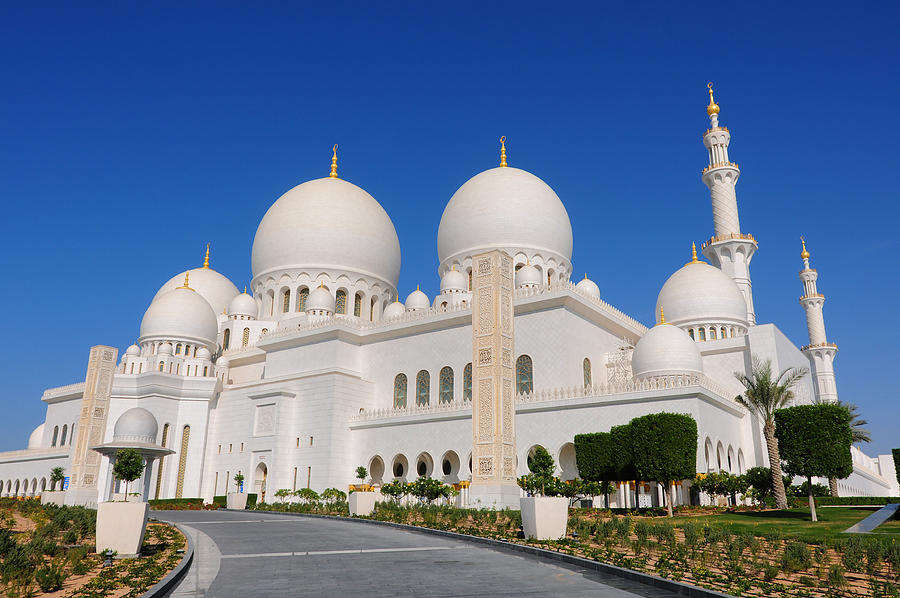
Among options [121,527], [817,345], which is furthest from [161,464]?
[817,345]

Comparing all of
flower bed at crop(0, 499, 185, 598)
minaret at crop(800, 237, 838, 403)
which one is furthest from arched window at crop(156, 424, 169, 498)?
minaret at crop(800, 237, 838, 403)

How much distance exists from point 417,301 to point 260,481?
1169 centimetres

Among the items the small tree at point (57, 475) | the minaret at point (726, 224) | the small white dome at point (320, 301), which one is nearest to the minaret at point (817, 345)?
the minaret at point (726, 224)

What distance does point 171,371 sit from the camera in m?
36.1

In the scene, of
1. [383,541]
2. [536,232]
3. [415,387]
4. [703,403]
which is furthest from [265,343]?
[383,541]

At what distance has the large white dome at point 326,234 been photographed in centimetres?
3719

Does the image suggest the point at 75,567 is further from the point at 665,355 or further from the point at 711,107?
the point at 711,107

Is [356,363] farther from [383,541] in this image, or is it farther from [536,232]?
[383,541]

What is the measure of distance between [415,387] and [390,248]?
11.1 meters

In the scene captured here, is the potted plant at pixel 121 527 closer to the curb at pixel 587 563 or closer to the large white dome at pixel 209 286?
the curb at pixel 587 563

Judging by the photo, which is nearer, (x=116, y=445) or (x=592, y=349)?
(x=116, y=445)

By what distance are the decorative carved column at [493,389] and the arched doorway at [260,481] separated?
15519mm

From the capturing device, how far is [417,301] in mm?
35625

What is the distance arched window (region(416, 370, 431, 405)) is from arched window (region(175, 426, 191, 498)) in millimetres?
12611
